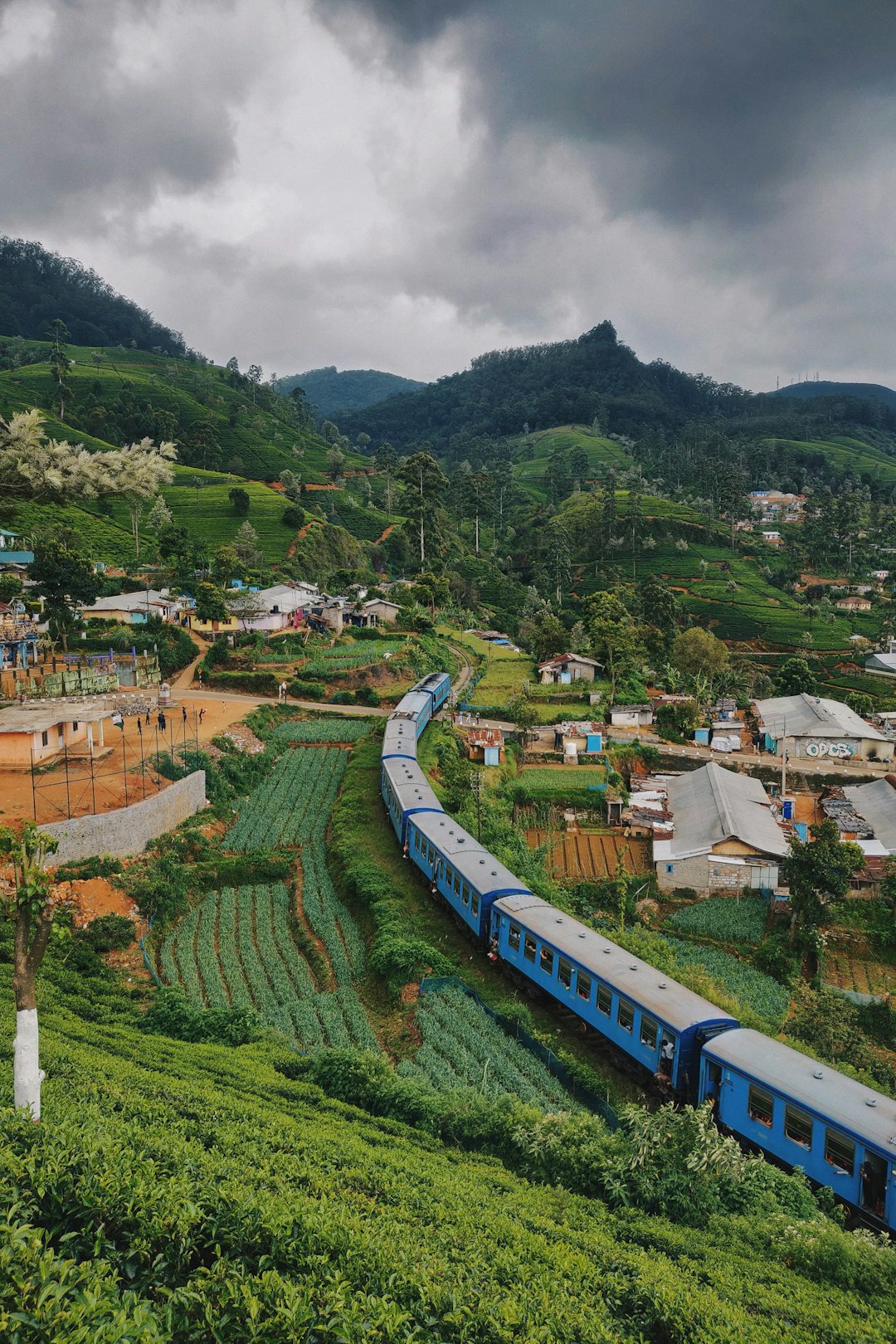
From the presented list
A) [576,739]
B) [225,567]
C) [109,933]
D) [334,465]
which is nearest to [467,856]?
[109,933]

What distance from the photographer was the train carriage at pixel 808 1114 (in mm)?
10844

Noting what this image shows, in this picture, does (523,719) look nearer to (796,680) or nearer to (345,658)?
(345,658)

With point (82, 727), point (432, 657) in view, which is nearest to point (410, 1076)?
point (82, 727)

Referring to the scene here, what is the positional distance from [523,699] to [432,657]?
11.0 meters

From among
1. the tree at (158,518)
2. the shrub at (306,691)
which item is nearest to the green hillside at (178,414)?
the tree at (158,518)

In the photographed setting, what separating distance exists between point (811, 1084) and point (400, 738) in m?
20.7

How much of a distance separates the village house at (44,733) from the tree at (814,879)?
69.3 ft

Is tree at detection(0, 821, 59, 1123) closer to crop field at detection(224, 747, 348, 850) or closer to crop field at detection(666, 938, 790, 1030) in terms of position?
crop field at detection(666, 938, 790, 1030)

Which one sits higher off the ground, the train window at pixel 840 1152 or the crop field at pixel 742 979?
the train window at pixel 840 1152

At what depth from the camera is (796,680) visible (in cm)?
4862

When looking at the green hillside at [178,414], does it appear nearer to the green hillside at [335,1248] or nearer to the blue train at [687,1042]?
the blue train at [687,1042]

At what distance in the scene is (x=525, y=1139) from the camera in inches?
447

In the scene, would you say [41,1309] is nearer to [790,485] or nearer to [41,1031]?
[41,1031]

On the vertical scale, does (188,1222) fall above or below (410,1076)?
above
